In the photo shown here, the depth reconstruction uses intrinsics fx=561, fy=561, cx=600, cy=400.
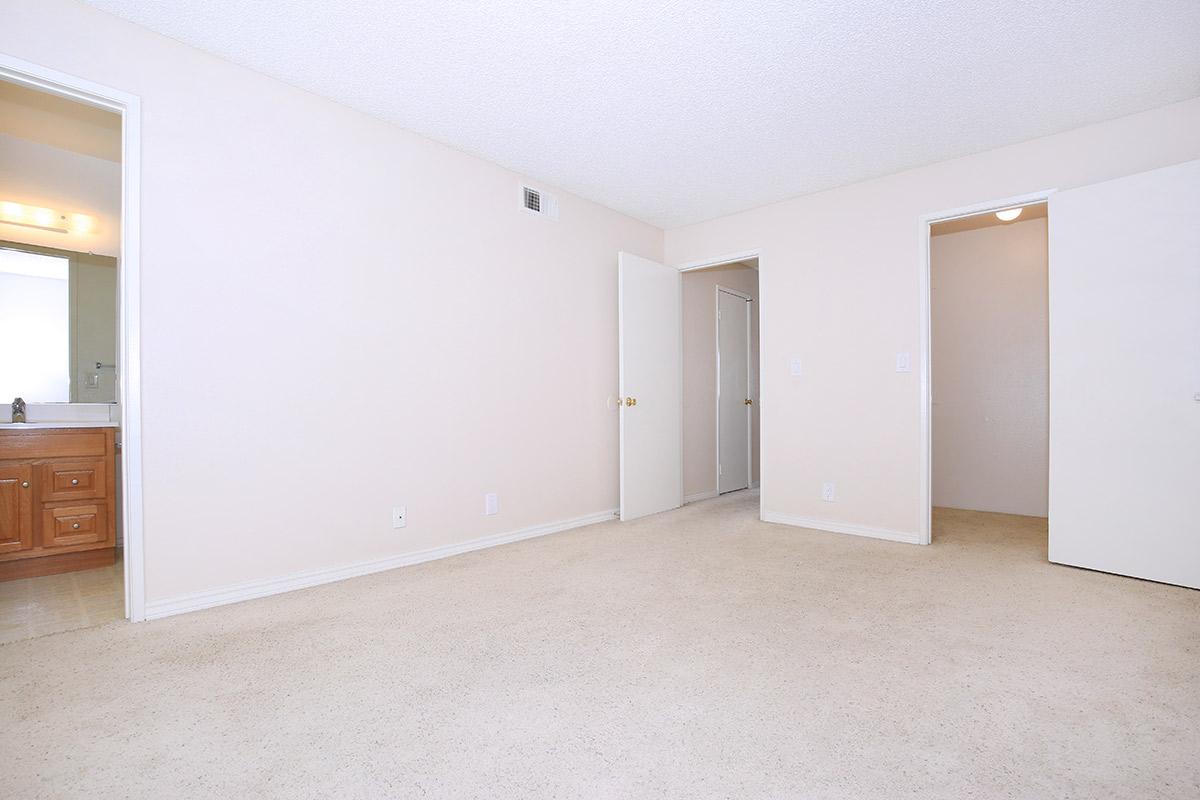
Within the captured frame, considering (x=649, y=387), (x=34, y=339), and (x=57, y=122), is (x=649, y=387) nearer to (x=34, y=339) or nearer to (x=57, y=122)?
(x=57, y=122)

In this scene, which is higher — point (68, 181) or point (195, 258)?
point (68, 181)

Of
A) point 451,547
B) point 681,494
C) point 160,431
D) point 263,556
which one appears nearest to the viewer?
point 160,431

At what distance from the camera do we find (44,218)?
342 cm

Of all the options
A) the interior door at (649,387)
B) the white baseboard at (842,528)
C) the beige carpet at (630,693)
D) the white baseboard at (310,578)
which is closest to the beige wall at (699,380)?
the interior door at (649,387)

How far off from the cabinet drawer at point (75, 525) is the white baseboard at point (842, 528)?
4.05m

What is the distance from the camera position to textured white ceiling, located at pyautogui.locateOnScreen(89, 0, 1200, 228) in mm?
2111

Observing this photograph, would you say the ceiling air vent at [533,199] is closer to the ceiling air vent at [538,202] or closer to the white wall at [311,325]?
the ceiling air vent at [538,202]

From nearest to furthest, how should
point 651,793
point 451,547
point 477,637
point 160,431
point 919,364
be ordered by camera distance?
1. point 651,793
2. point 477,637
3. point 160,431
4. point 451,547
5. point 919,364

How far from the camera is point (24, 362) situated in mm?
3320

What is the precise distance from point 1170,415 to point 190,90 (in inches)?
180

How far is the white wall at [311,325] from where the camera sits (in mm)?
2262

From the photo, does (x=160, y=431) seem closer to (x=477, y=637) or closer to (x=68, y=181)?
(x=477, y=637)

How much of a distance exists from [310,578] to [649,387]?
2605mm

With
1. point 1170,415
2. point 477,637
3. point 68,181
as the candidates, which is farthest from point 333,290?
point 1170,415
